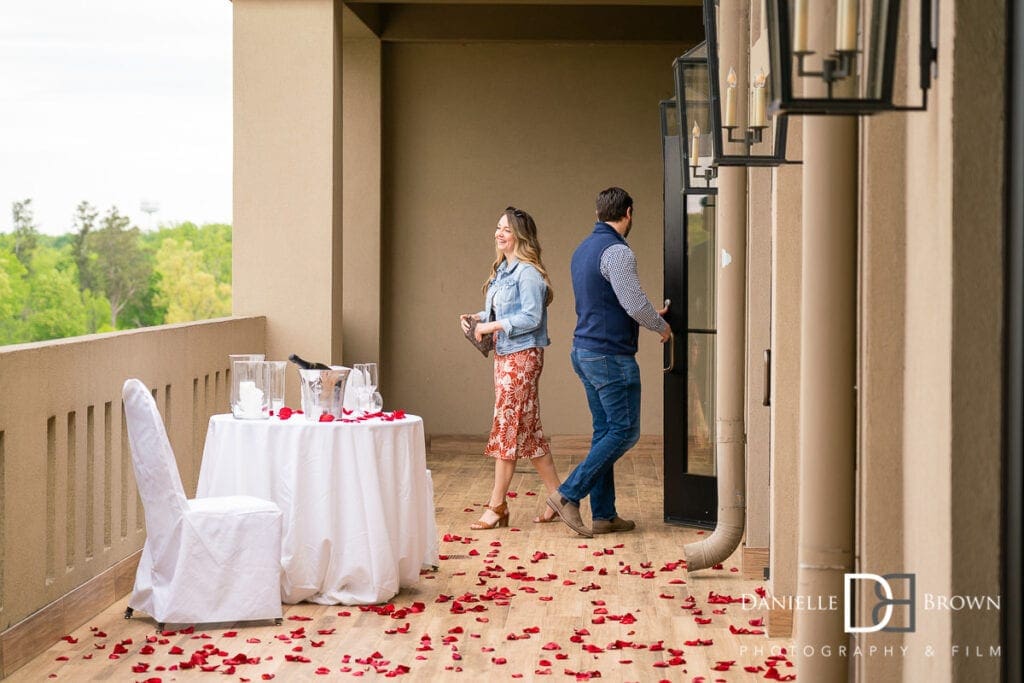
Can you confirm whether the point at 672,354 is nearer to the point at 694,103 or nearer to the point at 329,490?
the point at 694,103

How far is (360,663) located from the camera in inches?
169

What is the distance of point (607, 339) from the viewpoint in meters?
6.56

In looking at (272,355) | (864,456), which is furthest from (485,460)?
(864,456)

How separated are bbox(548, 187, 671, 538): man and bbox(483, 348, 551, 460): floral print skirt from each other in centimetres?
26

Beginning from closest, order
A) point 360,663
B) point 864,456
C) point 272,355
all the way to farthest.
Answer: point 864,456 < point 360,663 < point 272,355

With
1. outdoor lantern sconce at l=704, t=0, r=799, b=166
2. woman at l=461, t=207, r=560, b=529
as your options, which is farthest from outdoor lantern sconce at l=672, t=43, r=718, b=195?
woman at l=461, t=207, r=560, b=529

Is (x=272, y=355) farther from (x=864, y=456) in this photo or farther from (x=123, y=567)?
(x=864, y=456)

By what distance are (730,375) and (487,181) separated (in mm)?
5262

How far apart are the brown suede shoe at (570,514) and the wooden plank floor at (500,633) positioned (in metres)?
0.09

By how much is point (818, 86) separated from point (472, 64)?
8.14 metres

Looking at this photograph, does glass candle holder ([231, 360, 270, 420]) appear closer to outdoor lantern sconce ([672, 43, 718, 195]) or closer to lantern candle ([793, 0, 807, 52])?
outdoor lantern sconce ([672, 43, 718, 195])

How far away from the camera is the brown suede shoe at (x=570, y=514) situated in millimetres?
6641

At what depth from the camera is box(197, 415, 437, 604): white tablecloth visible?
16.5 ft

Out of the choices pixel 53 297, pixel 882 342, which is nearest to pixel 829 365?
pixel 882 342
